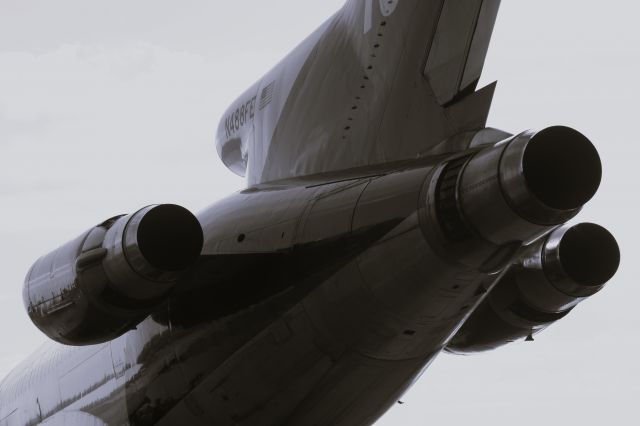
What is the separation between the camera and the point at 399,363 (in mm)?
4695

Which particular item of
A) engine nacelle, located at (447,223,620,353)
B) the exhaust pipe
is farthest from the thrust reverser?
engine nacelle, located at (447,223,620,353)

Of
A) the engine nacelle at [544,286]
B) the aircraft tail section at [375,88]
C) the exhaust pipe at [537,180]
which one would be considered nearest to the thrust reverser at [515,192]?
the exhaust pipe at [537,180]

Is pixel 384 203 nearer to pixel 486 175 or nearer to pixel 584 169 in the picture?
pixel 486 175

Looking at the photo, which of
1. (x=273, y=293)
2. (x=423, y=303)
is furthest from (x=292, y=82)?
(x=423, y=303)

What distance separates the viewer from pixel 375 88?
5.67 meters

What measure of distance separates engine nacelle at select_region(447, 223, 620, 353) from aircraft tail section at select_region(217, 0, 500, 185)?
3.07 ft

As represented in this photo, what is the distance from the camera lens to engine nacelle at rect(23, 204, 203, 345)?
176 inches

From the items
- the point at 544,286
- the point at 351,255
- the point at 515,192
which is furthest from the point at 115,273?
the point at 544,286

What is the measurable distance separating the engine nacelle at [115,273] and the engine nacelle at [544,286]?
194cm

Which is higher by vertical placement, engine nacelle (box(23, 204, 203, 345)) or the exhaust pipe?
the exhaust pipe

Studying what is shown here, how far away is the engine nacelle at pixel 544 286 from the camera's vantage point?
514 centimetres

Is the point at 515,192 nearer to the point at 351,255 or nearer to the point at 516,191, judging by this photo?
the point at 516,191

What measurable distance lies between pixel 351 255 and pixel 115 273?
1.17 m

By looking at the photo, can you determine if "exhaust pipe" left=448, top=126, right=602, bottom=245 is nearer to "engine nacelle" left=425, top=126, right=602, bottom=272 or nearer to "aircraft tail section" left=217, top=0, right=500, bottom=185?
"engine nacelle" left=425, top=126, right=602, bottom=272
